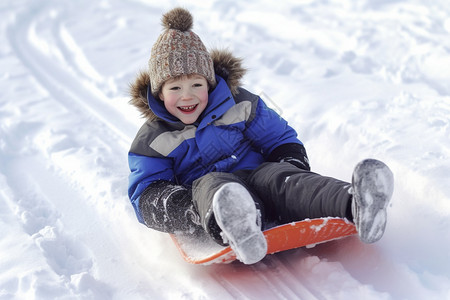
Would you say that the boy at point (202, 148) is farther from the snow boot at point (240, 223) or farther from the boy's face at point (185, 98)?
the snow boot at point (240, 223)

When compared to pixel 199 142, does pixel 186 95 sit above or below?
above

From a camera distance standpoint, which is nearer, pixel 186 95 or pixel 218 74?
pixel 186 95

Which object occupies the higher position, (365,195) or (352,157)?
(365,195)

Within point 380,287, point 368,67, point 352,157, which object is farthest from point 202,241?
point 368,67

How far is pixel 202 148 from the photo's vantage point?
2246mm

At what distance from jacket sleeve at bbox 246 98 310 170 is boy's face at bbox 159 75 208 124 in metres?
0.26

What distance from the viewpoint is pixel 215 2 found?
564cm

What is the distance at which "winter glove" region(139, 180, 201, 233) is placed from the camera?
78.9 inches

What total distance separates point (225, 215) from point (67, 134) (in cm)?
199

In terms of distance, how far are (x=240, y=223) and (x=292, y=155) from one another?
787mm

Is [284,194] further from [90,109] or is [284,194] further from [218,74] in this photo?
[90,109]


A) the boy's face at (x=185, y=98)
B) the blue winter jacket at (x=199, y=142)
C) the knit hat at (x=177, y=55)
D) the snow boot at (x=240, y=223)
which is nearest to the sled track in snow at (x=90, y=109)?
the snow boot at (x=240, y=223)

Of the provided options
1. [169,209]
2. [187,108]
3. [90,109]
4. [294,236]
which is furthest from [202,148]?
[90,109]

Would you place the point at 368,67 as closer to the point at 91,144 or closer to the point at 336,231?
the point at 91,144
